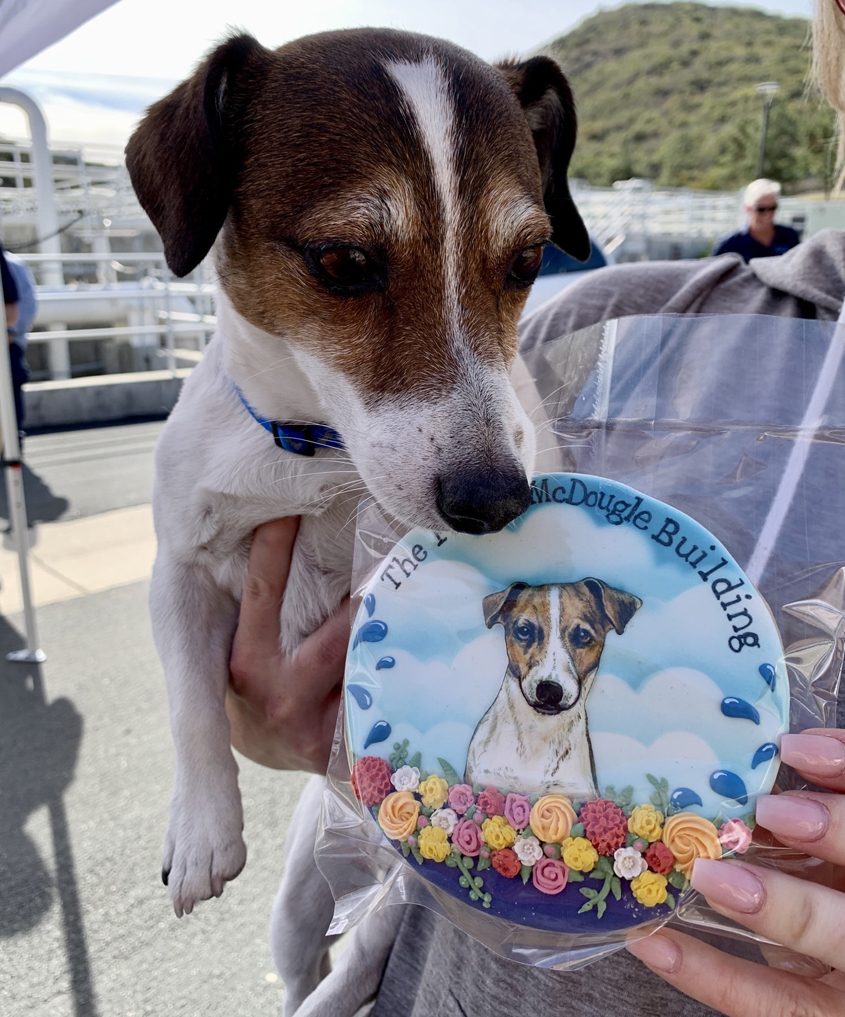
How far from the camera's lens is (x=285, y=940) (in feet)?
6.07

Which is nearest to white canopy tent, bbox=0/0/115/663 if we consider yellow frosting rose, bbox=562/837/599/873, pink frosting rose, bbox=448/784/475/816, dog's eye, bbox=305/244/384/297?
dog's eye, bbox=305/244/384/297

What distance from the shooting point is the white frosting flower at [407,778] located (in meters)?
0.97

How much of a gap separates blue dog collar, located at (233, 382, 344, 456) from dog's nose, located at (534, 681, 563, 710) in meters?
0.70

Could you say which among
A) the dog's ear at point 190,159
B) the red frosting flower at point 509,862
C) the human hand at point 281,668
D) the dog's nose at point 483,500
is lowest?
the human hand at point 281,668

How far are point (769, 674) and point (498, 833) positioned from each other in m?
0.33

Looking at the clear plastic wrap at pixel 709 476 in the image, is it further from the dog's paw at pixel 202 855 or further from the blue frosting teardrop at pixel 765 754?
the dog's paw at pixel 202 855

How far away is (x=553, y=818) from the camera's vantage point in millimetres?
919

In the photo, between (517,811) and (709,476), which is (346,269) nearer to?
(709,476)

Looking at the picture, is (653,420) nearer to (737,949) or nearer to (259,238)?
(737,949)

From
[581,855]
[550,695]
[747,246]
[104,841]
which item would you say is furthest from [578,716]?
[747,246]

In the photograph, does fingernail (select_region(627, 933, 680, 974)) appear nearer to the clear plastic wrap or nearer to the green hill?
the clear plastic wrap

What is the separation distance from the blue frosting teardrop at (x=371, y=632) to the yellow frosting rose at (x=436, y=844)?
223mm

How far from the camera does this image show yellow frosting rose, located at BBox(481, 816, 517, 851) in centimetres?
93

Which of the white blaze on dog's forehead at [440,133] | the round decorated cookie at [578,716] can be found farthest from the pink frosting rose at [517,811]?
the white blaze on dog's forehead at [440,133]
